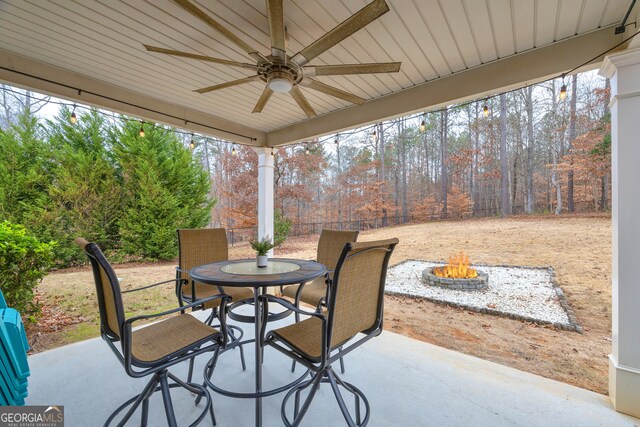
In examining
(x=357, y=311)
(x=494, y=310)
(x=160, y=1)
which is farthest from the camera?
(x=494, y=310)

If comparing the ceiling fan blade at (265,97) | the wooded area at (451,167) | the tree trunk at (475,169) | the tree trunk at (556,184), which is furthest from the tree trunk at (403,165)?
the ceiling fan blade at (265,97)

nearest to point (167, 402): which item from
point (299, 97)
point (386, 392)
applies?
point (386, 392)

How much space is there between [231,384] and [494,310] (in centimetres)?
314

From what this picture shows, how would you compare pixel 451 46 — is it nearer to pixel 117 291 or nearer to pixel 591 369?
pixel 117 291

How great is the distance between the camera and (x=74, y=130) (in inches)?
203

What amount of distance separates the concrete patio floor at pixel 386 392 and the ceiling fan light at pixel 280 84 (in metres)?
1.97

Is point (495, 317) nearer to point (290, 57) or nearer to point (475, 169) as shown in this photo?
point (290, 57)

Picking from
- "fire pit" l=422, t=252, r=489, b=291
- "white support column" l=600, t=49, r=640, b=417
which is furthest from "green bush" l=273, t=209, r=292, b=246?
"white support column" l=600, t=49, r=640, b=417

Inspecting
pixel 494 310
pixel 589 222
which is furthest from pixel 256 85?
pixel 589 222

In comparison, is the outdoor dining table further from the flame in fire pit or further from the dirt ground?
the flame in fire pit

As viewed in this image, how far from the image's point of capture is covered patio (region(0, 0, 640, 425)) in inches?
62.6

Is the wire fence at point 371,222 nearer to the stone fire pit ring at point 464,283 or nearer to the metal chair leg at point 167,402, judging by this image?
the stone fire pit ring at point 464,283

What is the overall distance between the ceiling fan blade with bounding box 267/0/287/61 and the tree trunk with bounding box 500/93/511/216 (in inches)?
243

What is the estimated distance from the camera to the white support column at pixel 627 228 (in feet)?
5.18
